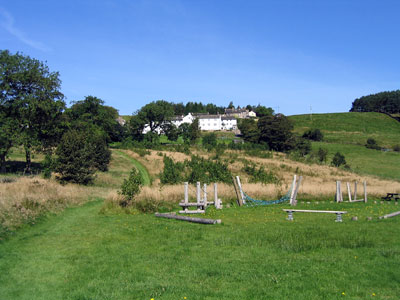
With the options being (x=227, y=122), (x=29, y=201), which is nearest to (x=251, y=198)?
(x=29, y=201)

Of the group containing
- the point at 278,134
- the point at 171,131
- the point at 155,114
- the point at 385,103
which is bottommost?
the point at 278,134

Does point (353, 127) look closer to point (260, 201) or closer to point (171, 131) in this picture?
point (171, 131)

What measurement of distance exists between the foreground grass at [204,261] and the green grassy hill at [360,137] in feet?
167

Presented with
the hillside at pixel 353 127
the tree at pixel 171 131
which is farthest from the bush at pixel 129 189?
the hillside at pixel 353 127

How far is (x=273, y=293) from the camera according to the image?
272 inches

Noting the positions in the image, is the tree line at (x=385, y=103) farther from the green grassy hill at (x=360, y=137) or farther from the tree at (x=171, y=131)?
the tree at (x=171, y=131)

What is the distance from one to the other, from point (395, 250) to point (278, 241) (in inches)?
124

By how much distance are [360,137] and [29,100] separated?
90606 millimetres

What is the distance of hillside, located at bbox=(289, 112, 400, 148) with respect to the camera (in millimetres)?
100719

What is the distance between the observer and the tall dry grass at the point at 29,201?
47.0 ft

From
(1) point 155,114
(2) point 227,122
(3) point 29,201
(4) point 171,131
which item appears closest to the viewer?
(3) point 29,201

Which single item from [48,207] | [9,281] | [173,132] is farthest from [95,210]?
[173,132]

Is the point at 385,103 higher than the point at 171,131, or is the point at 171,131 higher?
the point at 385,103

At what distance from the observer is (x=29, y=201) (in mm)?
17125
